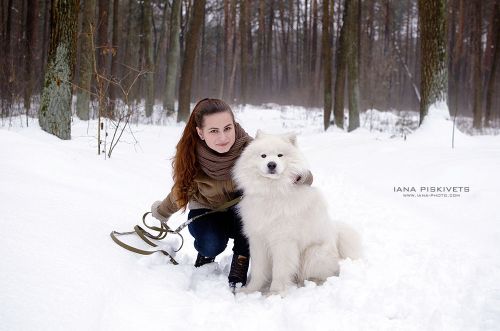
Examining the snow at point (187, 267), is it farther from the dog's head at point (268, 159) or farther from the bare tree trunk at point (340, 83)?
the bare tree trunk at point (340, 83)

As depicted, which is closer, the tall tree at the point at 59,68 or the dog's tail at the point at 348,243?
the dog's tail at the point at 348,243

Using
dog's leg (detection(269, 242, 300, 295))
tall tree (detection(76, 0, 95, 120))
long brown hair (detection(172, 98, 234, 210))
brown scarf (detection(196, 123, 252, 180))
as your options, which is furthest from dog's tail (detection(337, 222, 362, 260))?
tall tree (detection(76, 0, 95, 120))

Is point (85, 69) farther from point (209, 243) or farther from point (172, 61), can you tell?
point (209, 243)

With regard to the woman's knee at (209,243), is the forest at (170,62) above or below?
above

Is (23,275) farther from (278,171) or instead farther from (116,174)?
(116,174)

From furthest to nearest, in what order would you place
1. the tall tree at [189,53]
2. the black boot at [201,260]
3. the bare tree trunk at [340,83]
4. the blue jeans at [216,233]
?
the bare tree trunk at [340,83] → the tall tree at [189,53] → the black boot at [201,260] → the blue jeans at [216,233]

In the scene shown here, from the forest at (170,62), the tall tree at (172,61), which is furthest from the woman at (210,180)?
the tall tree at (172,61)

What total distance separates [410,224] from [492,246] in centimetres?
80

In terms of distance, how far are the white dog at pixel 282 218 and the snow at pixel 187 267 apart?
0.53 feet

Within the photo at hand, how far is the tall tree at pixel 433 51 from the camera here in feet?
24.2

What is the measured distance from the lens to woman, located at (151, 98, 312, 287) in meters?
2.73

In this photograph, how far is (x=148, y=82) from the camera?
1474cm

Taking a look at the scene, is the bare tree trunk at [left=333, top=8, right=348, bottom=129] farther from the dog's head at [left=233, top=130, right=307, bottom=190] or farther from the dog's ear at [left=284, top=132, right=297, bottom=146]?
the dog's head at [left=233, top=130, right=307, bottom=190]

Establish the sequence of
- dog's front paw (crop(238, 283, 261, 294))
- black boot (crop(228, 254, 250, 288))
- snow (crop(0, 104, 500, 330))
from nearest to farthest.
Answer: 1. snow (crop(0, 104, 500, 330))
2. dog's front paw (crop(238, 283, 261, 294))
3. black boot (crop(228, 254, 250, 288))
